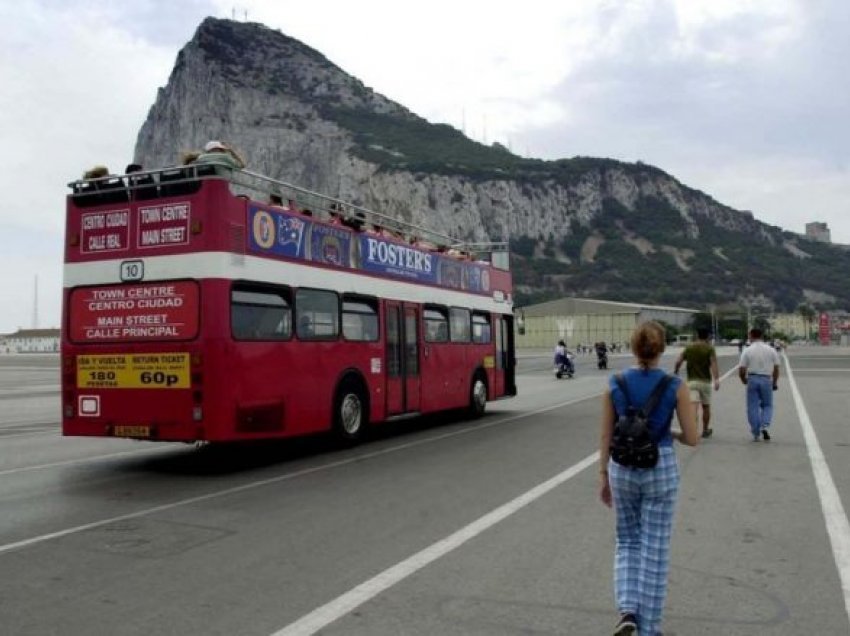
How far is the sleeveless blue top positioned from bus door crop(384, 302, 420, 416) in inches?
360

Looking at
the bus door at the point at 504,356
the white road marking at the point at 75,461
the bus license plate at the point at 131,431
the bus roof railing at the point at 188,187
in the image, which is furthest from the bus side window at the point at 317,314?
the bus door at the point at 504,356

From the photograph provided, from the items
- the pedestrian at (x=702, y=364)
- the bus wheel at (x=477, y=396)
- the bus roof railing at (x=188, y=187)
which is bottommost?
the bus wheel at (x=477, y=396)

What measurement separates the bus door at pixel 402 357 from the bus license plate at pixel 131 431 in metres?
4.33

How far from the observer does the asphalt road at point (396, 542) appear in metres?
4.58

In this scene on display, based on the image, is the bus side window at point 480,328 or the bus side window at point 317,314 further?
the bus side window at point 480,328

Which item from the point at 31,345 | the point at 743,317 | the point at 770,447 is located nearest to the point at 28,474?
the point at 770,447

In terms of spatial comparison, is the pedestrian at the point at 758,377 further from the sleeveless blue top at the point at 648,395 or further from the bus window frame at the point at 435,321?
the sleeveless blue top at the point at 648,395

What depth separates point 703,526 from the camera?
6840mm

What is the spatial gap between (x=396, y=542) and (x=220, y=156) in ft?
18.4

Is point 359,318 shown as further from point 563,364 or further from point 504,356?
point 563,364

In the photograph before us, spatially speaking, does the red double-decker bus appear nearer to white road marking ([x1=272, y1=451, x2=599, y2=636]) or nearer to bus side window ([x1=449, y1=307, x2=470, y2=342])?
white road marking ([x1=272, y1=451, x2=599, y2=636])

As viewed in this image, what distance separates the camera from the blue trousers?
406cm

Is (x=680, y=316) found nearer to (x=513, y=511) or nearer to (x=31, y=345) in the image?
(x=31, y=345)

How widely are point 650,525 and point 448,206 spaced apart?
185886mm
